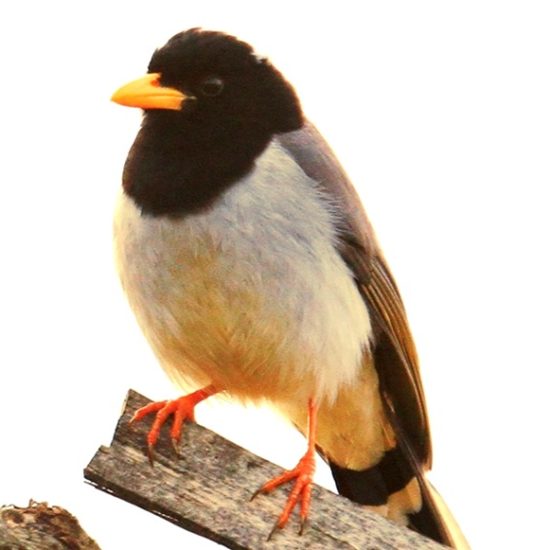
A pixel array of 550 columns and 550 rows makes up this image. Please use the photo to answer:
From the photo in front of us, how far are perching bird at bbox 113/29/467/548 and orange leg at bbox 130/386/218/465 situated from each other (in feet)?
0.07

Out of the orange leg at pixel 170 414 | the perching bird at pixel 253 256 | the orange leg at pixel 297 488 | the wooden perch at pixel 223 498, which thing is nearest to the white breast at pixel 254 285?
the perching bird at pixel 253 256

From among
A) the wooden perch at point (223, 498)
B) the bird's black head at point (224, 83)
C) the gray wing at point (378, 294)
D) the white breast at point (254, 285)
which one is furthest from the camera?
the gray wing at point (378, 294)

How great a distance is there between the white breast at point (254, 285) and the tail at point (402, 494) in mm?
695

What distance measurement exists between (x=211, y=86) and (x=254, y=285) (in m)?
0.96

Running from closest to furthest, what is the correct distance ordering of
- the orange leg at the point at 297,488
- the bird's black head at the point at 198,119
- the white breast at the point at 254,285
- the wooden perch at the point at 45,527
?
the wooden perch at the point at 45,527, the orange leg at the point at 297,488, the white breast at the point at 254,285, the bird's black head at the point at 198,119

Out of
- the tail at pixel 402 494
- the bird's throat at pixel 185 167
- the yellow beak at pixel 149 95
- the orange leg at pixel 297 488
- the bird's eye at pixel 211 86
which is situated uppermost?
the bird's eye at pixel 211 86

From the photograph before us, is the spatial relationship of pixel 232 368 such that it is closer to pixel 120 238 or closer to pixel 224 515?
pixel 120 238

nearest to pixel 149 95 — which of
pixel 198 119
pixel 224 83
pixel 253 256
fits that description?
pixel 198 119

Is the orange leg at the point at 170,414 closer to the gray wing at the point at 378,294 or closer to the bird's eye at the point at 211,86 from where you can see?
the gray wing at the point at 378,294

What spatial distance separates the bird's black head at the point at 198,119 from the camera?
16.7 feet

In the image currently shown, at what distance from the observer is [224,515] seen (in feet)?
12.5

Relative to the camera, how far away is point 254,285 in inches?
196

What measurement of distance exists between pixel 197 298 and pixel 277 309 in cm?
34

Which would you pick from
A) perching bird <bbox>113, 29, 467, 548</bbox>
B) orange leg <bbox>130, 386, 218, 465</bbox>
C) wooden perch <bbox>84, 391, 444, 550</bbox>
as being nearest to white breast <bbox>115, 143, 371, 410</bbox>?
perching bird <bbox>113, 29, 467, 548</bbox>
